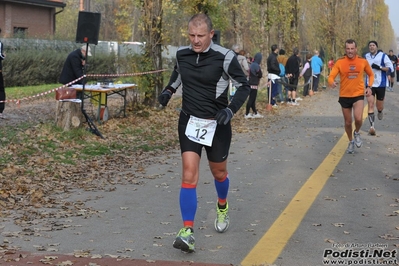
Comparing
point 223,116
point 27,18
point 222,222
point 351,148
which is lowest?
point 351,148

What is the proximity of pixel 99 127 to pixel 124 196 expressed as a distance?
7223 millimetres

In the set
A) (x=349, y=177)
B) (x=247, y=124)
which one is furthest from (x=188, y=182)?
(x=247, y=124)

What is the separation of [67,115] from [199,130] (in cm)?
841

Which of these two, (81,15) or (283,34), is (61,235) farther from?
(283,34)

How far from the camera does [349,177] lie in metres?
10.5

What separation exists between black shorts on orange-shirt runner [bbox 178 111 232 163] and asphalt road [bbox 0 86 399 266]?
0.80 meters

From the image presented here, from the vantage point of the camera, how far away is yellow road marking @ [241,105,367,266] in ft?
20.5

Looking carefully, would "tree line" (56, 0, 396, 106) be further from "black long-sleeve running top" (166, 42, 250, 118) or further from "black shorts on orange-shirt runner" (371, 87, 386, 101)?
"black long-sleeve running top" (166, 42, 250, 118)

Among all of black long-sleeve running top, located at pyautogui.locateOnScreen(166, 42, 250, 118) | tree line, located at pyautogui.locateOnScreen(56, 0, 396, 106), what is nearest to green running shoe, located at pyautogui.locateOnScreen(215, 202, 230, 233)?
black long-sleeve running top, located at pyautogui.locateOnScreen(166, 42, 250, 118)

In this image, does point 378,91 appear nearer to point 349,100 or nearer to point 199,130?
point 349,100

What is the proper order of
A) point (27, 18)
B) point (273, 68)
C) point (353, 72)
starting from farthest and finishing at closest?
point (27, 18), point (273, 68), point (353, 72)

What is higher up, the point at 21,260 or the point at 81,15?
the point at 81,15

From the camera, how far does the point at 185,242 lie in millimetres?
6211

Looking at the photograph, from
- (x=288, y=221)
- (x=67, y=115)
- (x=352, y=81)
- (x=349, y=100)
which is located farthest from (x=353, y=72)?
(x=288, y=221)
